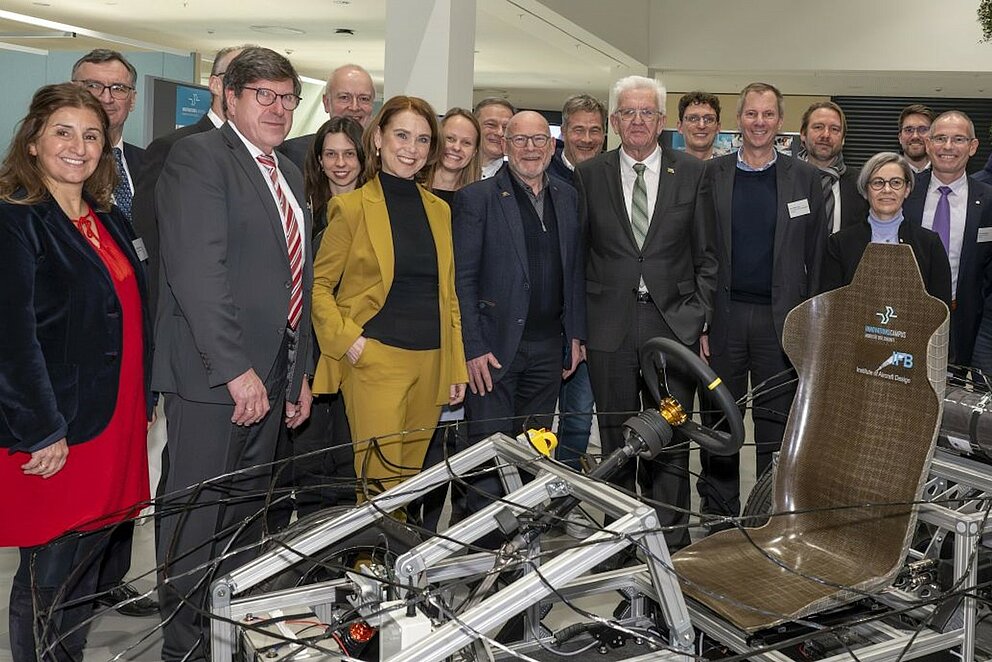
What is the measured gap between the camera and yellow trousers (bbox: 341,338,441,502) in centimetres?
319

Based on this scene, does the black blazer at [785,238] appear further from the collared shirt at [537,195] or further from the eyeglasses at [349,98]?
the eyeglasses at [349,98]

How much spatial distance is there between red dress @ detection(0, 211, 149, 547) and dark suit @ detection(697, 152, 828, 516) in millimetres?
2143

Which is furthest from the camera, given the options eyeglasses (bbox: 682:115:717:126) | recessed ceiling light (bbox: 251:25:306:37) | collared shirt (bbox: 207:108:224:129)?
recessed ceiling light (bbox: 251:25:306:37)

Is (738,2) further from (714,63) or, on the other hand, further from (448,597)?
(448,597)

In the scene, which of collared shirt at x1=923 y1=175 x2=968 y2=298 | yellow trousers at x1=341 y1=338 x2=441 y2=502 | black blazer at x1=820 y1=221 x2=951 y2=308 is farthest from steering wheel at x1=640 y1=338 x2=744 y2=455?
A: collared shirt at x1=923 y1=175 x2=968 y2=298

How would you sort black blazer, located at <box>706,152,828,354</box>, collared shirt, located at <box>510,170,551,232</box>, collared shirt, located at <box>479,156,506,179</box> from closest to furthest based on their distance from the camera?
collared shirt, located at <box>510,170,551,232</box>
black blazer, located at <box>706,152,828,354</box>
collared shirt, located at <box>479,156,506,179</box>

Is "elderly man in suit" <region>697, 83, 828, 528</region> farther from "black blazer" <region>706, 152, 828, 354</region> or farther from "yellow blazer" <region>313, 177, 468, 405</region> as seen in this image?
"yellow blazer" <region>313, 177, 468, 405</region>

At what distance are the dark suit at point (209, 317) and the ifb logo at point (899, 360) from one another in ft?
5.35

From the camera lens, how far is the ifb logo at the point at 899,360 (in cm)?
266

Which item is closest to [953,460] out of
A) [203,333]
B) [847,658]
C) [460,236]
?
[847,658]

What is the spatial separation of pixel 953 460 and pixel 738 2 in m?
11.1

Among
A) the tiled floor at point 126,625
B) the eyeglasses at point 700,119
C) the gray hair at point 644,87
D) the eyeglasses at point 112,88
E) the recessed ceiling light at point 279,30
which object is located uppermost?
the recessed ceiling light at point 279,30

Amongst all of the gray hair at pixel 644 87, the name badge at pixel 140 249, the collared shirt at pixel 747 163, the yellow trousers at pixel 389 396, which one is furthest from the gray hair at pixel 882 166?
the name badge at pixel 140 249

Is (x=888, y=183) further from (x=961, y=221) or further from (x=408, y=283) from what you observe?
(x=408, y=283)
